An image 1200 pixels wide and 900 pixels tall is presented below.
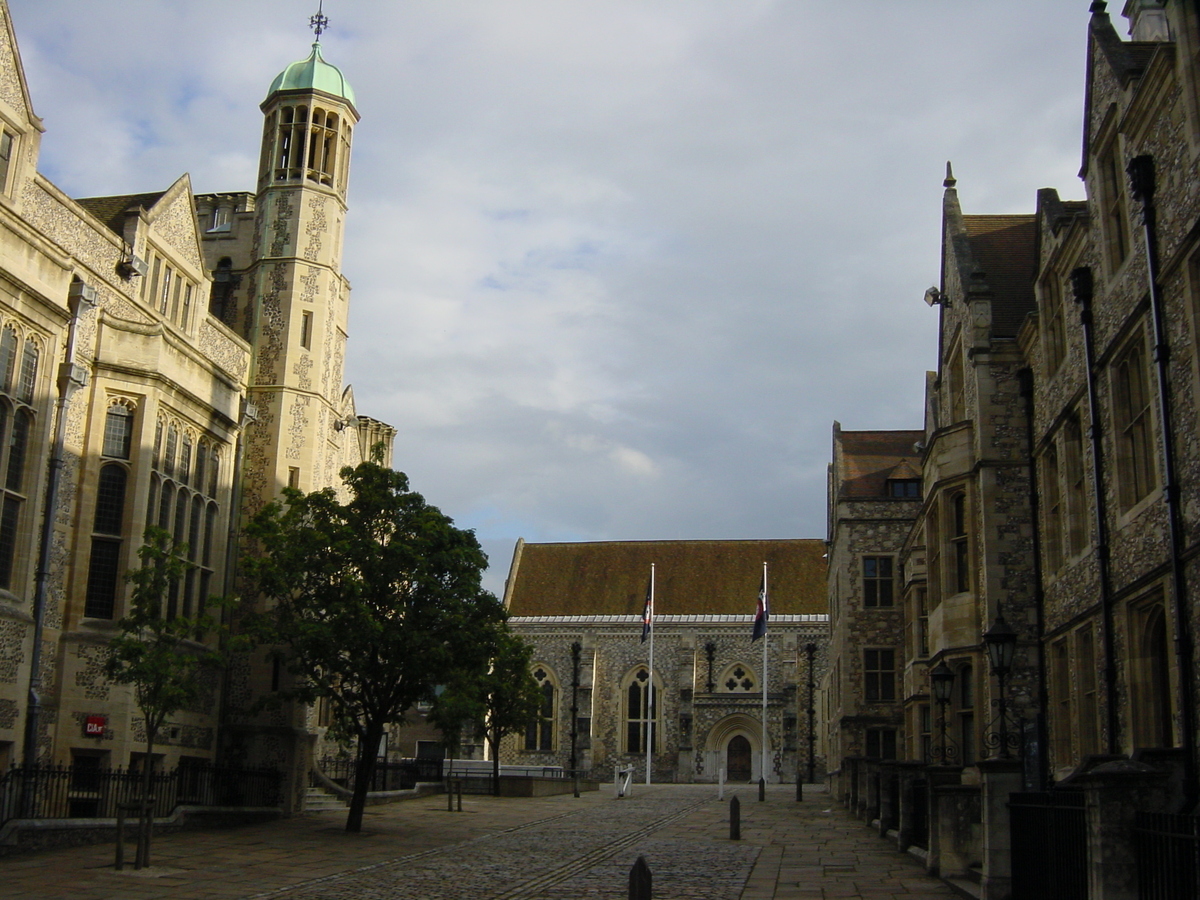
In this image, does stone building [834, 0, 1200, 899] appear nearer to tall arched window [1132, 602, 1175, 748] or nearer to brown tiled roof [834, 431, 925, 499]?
tall arched window [1132, 602, 1175, 748]

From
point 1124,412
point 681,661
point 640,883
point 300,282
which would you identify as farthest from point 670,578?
point 640,883

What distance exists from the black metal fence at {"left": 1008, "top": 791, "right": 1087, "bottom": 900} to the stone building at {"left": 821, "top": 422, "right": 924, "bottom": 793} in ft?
79.2

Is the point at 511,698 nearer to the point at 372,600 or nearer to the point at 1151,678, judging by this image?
the point at 372,600

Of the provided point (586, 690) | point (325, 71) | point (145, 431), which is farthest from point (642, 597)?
point (145, 431)

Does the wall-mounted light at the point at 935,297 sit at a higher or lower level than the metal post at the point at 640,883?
higher

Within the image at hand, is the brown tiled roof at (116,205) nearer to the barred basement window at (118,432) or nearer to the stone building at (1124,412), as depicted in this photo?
the barred basement window at (118,432)

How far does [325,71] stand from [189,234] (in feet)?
22.4

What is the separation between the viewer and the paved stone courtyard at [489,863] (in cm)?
1443

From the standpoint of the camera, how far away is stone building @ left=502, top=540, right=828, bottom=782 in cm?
5647

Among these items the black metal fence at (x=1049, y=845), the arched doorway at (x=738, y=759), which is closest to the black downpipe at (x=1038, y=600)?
the black metal fence at (x=1049, y=845)

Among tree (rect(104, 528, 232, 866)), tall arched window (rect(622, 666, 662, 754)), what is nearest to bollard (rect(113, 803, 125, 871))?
tree (rect(104, 528, 232, 866))

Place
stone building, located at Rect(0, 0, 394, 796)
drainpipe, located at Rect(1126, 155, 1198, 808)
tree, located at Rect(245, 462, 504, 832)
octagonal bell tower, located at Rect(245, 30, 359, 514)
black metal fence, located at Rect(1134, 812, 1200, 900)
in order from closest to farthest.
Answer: black metal fence, located at Rect(1134, 812, 1200, 900) → drainpipe, located at Rect(1126, 155, 1198, 808) → stone building, located at Rect(0, 0, 394, 796) → tree, located at Rect(245, 462, 504, 832) → octagonal bell tower, located at Rect(245, 30, 359, 514)

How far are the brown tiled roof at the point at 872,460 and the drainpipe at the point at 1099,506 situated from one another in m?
22.2

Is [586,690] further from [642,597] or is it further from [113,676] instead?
[113,676]
